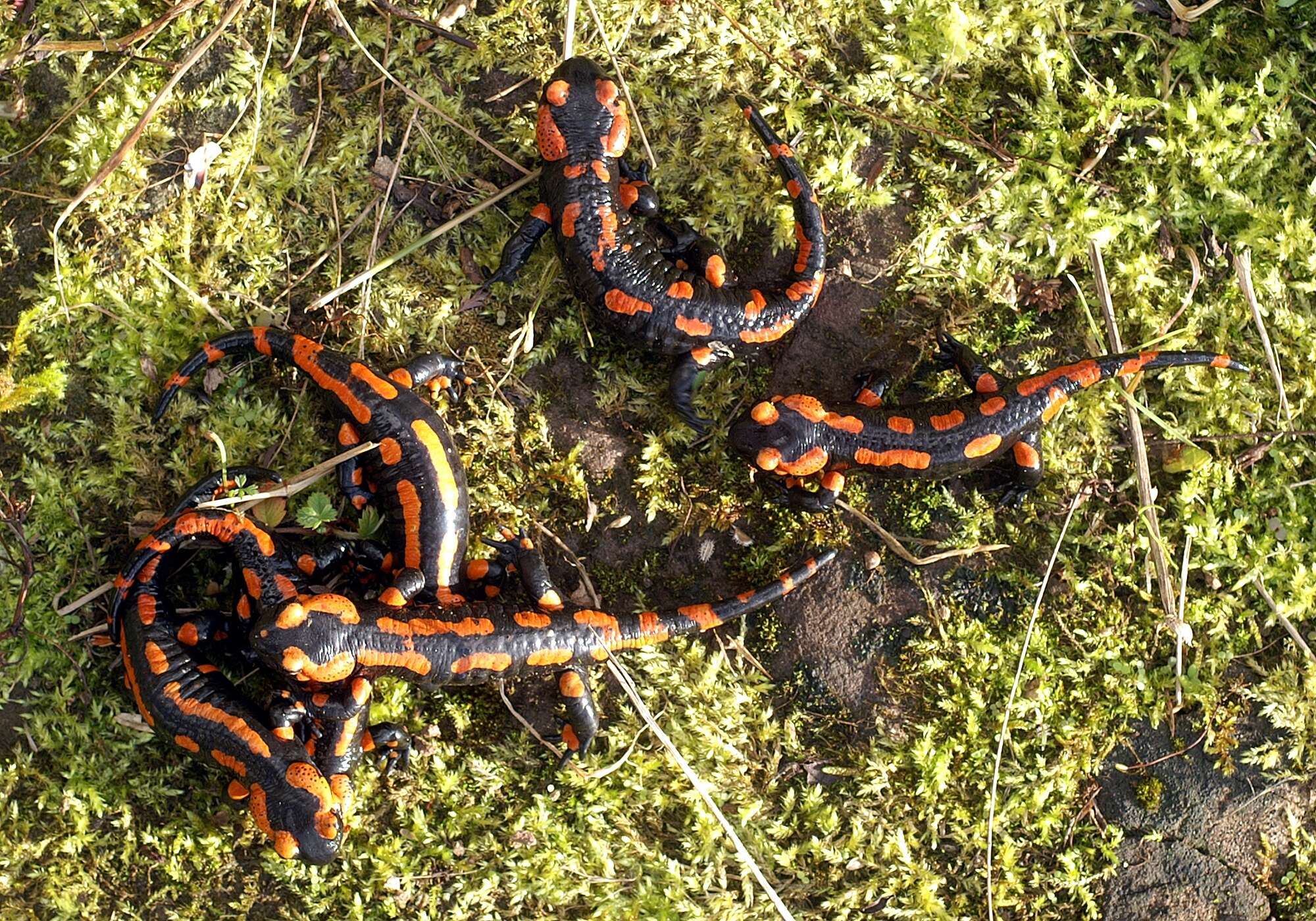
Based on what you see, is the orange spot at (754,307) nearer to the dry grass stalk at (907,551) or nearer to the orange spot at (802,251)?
the orange spot at (802,251)

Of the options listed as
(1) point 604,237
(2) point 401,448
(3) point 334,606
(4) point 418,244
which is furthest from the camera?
(4) point 418,244

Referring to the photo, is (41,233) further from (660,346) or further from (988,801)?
(988,801)

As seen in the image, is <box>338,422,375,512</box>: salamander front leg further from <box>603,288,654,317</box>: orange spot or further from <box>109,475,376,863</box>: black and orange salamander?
<box>603,288,654,317</box>: orange spot

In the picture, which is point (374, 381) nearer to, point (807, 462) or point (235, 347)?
point (235, 347)

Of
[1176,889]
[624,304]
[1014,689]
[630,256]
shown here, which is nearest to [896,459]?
[1014,689]

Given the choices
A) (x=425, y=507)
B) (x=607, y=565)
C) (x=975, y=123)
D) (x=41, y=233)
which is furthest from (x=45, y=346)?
(x=975, y=123)

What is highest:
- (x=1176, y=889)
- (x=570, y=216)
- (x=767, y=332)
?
(x=570, y=216)
